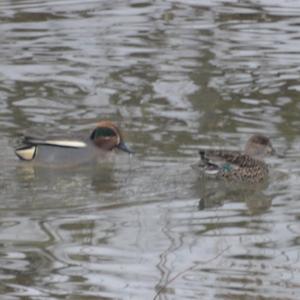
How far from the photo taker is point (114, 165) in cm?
1145

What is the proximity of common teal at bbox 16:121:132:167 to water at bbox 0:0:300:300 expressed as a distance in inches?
5.5

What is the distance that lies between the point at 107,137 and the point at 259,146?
1355mm

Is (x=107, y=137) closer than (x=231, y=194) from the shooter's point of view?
No

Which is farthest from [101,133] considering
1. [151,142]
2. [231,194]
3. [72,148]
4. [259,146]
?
[231,194]

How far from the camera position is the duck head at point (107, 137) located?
456 inches

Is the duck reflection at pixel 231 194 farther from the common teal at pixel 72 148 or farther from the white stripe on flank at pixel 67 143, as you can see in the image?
the white stripe on flank at pixel 67 143

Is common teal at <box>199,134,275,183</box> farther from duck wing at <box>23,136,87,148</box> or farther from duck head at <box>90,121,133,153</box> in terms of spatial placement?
duck wing at <box>23,136,87,148</box>

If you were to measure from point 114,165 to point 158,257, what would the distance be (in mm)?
3133

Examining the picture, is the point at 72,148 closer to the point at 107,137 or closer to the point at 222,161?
the point at 107,137

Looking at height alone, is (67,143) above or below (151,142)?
above

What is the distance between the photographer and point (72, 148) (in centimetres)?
1156

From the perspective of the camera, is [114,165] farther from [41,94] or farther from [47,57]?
[47,57]

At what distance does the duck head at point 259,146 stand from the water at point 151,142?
17 cm

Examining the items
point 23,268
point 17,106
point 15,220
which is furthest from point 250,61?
point 23,268
